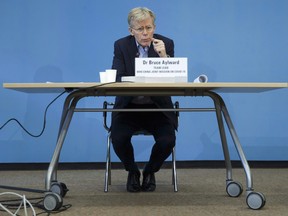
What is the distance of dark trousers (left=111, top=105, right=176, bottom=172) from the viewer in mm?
2324

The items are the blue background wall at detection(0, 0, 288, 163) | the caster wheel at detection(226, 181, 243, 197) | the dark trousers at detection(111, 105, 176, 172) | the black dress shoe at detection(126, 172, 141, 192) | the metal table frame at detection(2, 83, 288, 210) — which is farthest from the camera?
the blue background wall at detection(0, 0, 288, 163)

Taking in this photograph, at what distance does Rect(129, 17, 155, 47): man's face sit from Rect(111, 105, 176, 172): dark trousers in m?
0.39

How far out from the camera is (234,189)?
7.34 feet

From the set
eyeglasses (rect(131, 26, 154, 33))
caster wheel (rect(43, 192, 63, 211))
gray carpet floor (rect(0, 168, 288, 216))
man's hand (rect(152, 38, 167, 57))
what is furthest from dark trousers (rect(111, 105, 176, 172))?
caster wheel (rect(43, 192, 63, 211))

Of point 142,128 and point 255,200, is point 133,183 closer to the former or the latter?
point 142,128

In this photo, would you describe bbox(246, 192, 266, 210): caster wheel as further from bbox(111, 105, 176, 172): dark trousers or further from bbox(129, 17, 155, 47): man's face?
bbox(129, 17, 155, 47): man's face

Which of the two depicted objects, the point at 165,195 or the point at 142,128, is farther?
the point at 142,128

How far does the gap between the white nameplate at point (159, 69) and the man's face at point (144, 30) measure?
0.50 metres

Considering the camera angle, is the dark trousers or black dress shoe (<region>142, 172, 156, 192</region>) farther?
black dress shoe (<region>142, 172, 156, 192</region>)

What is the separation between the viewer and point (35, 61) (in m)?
3.59

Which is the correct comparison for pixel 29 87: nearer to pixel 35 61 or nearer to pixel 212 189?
pixel 212 189

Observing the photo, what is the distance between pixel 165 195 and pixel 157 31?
1782mm

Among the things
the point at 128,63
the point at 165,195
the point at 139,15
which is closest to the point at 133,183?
the point at 165,195

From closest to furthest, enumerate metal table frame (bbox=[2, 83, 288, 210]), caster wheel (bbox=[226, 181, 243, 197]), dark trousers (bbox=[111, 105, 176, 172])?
metal table frame (bbox=[2, 83, 288, 210]), caster wheel (bbox=[226, 181, 243, 197]), dark trousers (bbox=[111, 105, 176, 172])
